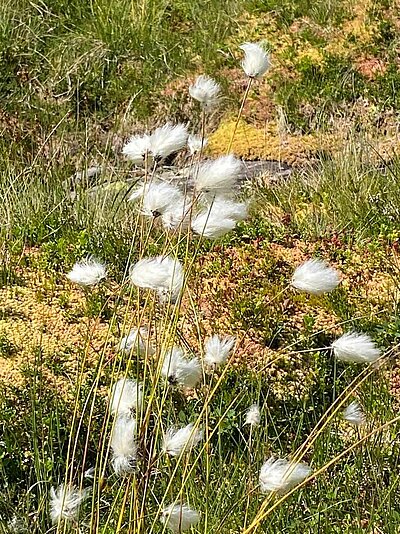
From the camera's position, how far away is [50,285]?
390 centimetres

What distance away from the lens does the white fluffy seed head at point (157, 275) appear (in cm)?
175

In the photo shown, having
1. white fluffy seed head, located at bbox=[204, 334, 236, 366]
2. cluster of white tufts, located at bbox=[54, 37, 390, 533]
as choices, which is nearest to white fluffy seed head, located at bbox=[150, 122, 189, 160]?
cluster of white tufts, located at bbox=[54, 37, 390, 533]

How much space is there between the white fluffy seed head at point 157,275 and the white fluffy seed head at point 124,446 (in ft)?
0.88

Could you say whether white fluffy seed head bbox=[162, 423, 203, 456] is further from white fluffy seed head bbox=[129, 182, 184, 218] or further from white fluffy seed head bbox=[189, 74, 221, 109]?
white fluffy seed head bbox=[189, 74, 221, 109]

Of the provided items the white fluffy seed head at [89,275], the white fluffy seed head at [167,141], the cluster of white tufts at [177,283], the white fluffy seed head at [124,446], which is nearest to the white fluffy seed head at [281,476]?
the cluster of white tufts at [177,283]

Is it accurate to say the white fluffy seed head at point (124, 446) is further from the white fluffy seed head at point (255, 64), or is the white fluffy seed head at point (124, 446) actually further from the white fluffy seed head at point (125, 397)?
the white fluffy seed head at point (255, 64)

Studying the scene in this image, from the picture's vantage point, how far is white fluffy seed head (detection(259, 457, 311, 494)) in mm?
1762

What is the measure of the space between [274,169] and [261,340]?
3.89m

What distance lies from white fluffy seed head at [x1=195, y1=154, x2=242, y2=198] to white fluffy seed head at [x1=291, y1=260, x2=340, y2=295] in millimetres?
235

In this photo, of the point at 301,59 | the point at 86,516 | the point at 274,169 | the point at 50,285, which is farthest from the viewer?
the point at 301,59

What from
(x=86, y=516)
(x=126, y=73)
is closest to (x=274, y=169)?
(x=126, y=73)

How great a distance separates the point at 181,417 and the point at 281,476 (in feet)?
4.37

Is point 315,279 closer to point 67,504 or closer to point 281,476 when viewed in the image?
point 281,476

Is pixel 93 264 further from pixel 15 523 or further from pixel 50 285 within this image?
pixel 50 285
